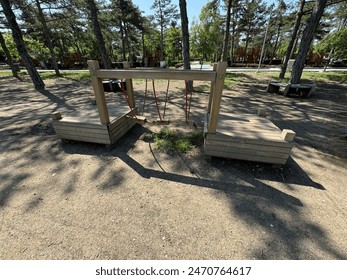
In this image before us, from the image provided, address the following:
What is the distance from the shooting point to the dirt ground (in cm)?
183

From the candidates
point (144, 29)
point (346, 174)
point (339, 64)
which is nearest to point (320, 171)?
point (346, 174)

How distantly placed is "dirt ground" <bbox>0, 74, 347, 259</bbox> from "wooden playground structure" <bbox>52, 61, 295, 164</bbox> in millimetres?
288

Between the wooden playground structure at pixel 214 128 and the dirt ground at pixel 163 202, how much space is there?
0.95 feet

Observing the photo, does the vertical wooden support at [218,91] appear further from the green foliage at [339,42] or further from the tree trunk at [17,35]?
the green foliage at [339,42]

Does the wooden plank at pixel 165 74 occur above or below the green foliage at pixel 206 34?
below

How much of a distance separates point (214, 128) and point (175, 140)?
1.23 metres

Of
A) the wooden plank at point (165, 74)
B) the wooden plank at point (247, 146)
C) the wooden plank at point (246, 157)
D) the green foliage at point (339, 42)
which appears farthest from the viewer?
the green foliage at point (339, 42)

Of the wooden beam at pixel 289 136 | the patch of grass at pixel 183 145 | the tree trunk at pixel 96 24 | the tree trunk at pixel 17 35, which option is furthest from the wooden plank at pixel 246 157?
the tree trunk at pixel 17 35

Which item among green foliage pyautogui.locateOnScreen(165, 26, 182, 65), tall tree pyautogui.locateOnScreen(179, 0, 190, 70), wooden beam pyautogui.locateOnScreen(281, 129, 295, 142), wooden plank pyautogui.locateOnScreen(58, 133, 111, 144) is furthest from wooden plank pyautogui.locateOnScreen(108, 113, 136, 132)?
green foliage pyautogui.locateOnScreen(165, 26, 182, 65)

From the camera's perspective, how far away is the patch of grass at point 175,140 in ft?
11.7

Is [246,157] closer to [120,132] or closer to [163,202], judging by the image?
[163,202]

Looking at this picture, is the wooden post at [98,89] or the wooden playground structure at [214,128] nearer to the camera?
the wooden playground structure at [214,128]

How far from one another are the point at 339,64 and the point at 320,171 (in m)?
33.9
